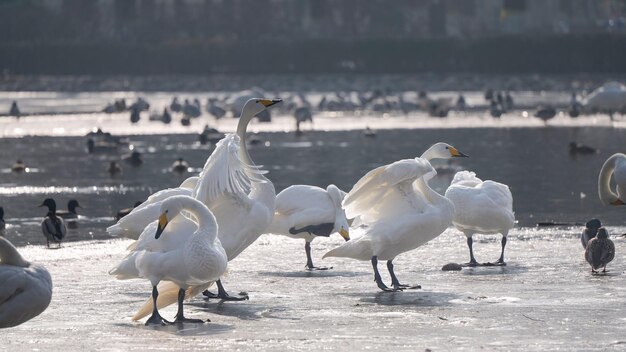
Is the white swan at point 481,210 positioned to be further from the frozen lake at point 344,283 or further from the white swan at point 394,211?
the white swan at point 394,211

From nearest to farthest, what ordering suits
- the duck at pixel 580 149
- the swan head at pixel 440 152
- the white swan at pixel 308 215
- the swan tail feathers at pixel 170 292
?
the swan tail feathers at pixel 170 292 < the swan head at pixel 440 152 < the white swan at pixel 308 215 < the duck at pixel 580 149

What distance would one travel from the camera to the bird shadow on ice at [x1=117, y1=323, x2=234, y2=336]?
1048 cm

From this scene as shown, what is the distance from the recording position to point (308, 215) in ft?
48.1

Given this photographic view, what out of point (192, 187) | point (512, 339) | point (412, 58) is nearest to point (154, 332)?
point (512, 339)

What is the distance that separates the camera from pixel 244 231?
12469 mm

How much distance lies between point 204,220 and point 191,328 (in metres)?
0.80

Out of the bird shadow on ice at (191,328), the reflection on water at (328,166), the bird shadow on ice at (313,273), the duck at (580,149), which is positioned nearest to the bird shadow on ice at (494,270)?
the bird shadow on ice at (313,273)

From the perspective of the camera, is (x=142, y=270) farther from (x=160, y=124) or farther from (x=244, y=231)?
(x=160, y=124)

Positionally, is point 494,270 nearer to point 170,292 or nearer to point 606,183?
point 606,183

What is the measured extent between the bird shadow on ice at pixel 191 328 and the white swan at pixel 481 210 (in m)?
3.95

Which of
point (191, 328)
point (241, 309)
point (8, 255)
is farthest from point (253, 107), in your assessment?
point (8, 255)

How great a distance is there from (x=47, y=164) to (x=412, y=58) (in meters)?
56.4

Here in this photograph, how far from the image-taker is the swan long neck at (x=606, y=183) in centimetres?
1627

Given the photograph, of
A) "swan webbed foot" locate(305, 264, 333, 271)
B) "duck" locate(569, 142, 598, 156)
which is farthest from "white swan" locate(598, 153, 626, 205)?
"duck" locate(569, 142, 598, 156)
